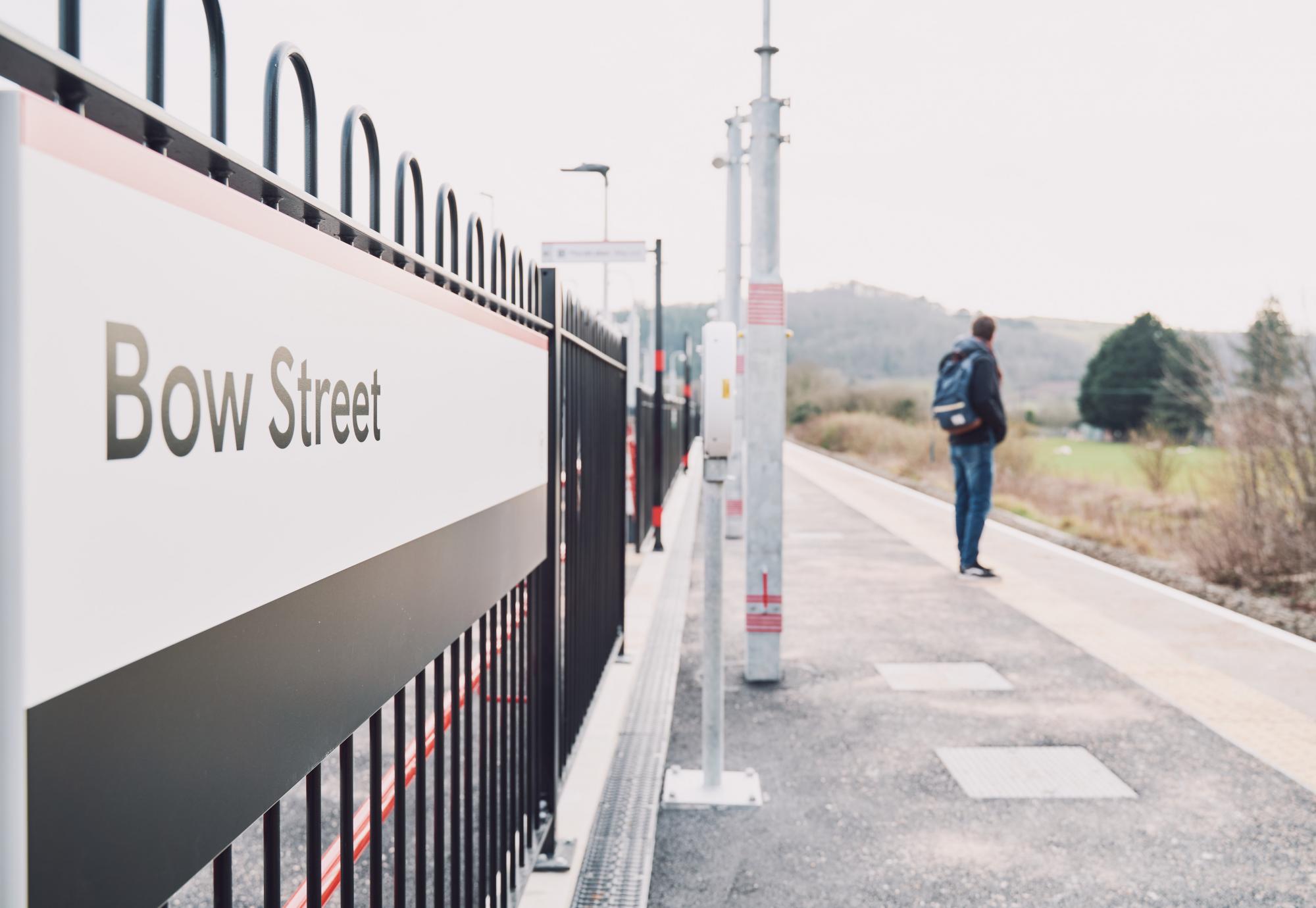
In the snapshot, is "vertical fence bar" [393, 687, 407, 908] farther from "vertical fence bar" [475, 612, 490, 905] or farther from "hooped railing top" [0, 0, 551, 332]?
"hooped railing top" [0, 0, 551, 332]

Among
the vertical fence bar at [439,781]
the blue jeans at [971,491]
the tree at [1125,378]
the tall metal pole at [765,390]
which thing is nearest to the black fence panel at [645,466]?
the blue jeans at [971,491]

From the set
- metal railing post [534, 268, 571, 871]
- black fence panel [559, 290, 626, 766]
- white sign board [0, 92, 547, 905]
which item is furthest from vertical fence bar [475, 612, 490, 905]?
black fence panel [559, 290, 626, 766]

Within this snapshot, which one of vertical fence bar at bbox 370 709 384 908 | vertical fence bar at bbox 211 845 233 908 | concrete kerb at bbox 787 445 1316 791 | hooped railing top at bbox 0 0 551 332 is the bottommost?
concrete kerb at bbox 787 445 1316 791

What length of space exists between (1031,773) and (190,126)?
4.28m

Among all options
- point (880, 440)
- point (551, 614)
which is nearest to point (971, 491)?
point (551, 614)

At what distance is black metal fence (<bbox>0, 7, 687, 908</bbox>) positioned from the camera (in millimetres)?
1089

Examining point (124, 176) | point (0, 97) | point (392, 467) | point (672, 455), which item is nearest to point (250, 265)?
point (124, 176)

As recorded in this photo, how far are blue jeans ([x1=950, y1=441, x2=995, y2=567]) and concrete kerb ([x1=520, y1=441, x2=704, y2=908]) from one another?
2.79 meters

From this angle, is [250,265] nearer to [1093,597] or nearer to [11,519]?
[11,519]

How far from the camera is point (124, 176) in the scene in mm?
988

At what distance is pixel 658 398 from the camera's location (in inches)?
431

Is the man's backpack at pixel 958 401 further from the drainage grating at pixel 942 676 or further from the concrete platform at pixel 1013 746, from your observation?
the drainage grating at pixel 942 676

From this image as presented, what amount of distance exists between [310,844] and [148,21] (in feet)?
3.78

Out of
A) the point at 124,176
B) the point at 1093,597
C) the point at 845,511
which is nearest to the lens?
the point at 124,176
